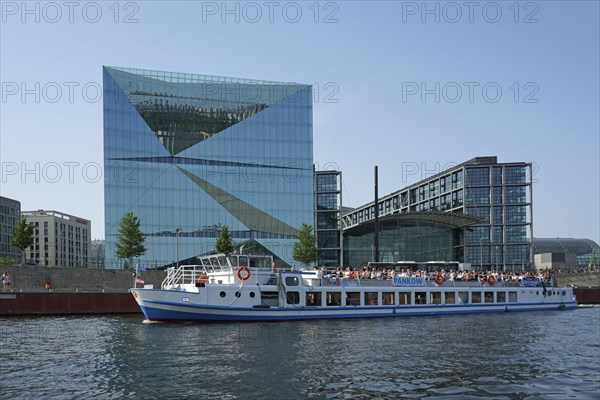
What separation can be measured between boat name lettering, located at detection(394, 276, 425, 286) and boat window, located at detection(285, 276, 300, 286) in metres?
10.5

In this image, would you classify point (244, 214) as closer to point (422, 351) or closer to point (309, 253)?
point (309, 253)

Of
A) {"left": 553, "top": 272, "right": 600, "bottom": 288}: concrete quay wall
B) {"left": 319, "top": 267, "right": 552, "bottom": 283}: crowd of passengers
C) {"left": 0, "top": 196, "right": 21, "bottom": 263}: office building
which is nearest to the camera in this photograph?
{"left": 319, "top": 267, "right": 552, "bottom": 283}: crowd of passengers

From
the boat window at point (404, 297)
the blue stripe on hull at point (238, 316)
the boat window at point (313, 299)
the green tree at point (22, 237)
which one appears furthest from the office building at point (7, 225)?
the boat window at point (404, 297)

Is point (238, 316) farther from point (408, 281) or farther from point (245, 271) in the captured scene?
point (408, 281)

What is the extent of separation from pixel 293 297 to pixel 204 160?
72306 millimetres

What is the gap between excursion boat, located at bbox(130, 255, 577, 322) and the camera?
1934 inches

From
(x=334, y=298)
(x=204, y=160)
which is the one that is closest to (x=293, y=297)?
(x=334, y=298)

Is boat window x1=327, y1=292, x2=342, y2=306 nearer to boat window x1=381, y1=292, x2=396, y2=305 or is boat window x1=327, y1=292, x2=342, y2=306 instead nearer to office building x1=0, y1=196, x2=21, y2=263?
boat window x1=381, y1=292, x2=396, y2=305

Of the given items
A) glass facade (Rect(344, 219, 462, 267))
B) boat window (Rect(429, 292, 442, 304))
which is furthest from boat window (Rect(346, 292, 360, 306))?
glass facade (Rect(344, 219, 462, 267))

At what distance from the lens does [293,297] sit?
53438mm

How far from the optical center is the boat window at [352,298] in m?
56.5

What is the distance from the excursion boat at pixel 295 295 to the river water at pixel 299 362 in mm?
3070

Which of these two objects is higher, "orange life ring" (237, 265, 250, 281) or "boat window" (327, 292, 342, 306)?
"orange life ring" (237, 265, 250, 281)

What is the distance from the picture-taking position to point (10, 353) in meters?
32.8
